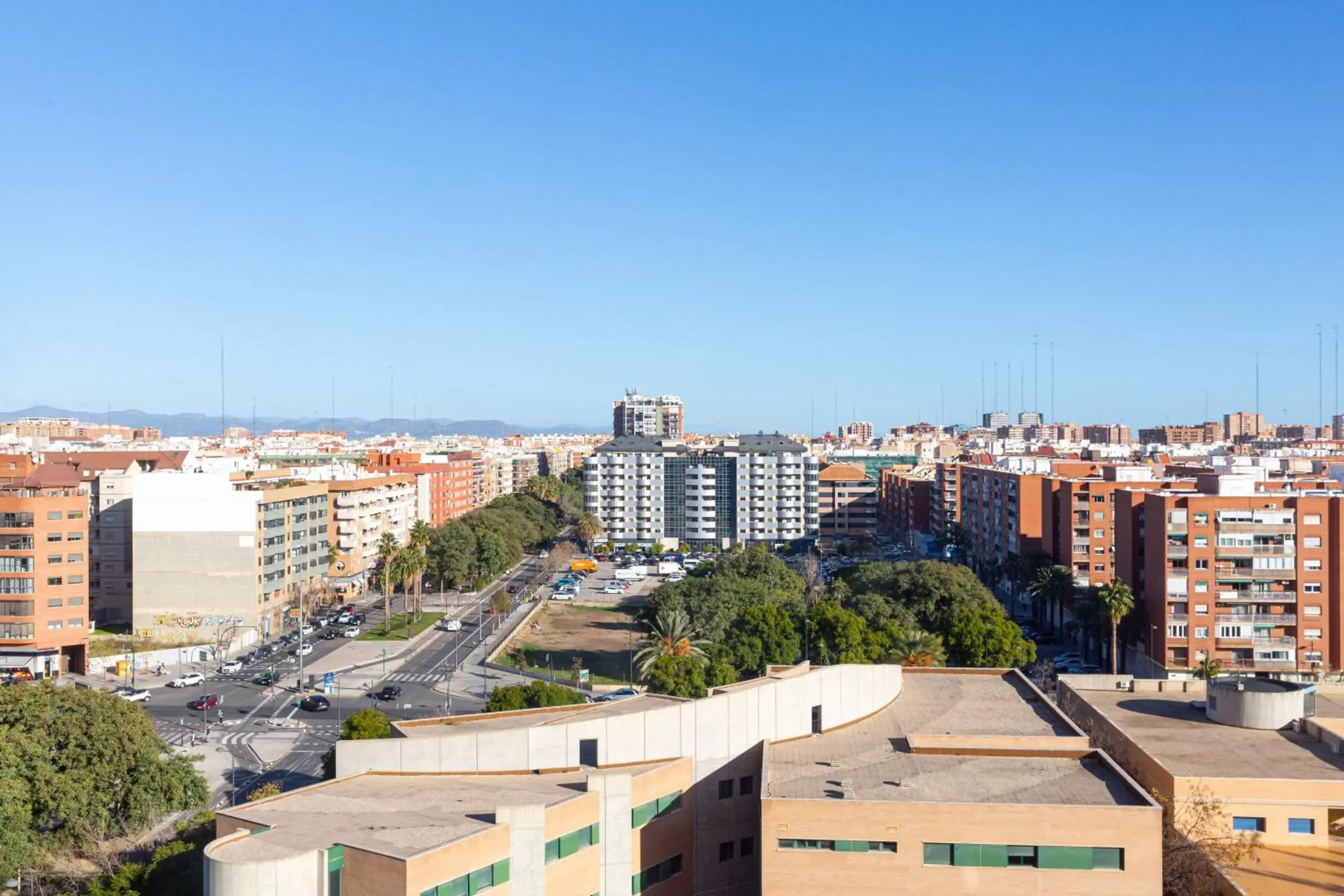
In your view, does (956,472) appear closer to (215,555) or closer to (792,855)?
(215,555)

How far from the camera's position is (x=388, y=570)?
7644cm

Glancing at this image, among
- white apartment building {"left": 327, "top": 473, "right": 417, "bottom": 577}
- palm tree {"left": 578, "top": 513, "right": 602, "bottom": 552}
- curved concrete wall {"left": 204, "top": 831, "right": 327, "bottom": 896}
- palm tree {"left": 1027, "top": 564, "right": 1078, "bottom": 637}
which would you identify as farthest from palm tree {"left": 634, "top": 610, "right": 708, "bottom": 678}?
palm tree {"left": 578, "top": 513, "right": 602, "bottom": 552}

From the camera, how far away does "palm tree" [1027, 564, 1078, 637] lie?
222 ft

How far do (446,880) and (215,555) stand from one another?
56.6m

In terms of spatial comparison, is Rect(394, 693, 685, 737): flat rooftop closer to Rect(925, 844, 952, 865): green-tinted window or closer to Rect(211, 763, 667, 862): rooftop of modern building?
Rect(211, 763, 667, 862): rooftop of modern building

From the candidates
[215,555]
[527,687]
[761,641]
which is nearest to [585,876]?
[527,687]

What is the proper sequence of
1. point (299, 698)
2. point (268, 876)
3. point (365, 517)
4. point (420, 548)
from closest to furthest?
point (268, 876), point (299, 698), point (420, 548), point (365, 517)

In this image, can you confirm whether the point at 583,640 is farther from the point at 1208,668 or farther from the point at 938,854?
the point at 938,854

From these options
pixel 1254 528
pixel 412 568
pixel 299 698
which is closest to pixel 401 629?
pixel 412 568

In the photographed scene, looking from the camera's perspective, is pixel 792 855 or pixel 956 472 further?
pixel 956 472

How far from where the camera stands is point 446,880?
60.0ft

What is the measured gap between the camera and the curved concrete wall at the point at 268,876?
17344mm

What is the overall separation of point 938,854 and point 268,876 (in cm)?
1203

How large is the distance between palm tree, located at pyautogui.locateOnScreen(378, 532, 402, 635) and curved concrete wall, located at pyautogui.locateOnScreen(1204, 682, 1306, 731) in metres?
53.2
